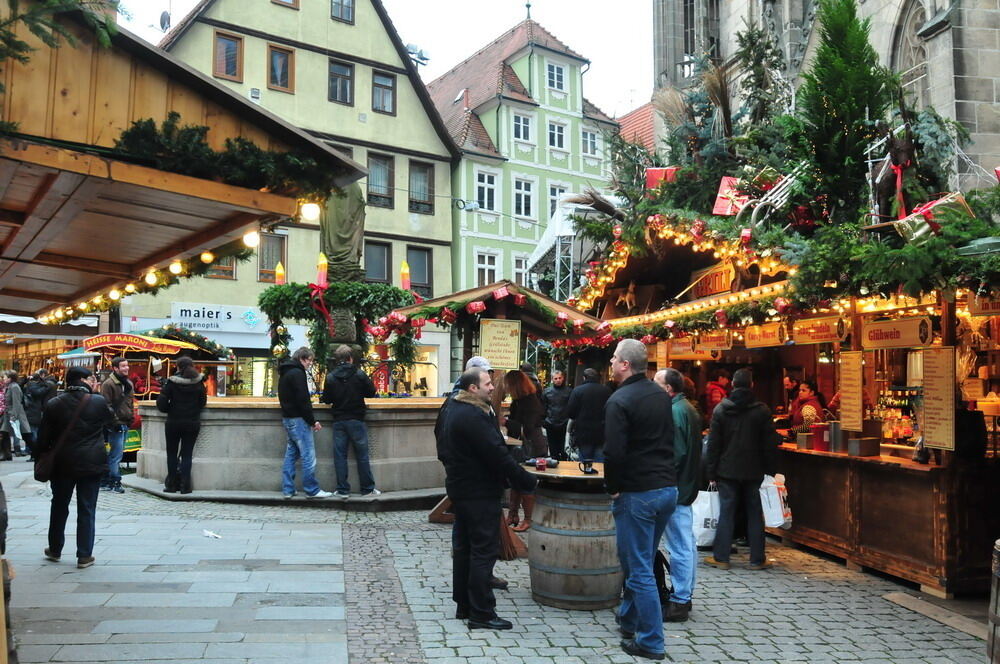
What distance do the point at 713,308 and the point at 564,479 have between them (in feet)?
16.3

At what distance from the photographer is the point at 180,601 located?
6.25 meters

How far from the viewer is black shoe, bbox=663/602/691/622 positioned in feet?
20.6

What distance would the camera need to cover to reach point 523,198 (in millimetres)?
34719

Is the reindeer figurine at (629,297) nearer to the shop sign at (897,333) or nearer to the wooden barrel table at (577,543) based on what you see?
the shop sign at (897,333)

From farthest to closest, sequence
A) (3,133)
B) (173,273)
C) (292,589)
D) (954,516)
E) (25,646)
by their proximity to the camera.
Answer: (173,273) → (954,516) → (292,589) → (25,646) → (3,133)

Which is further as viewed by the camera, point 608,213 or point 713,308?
point 608,213

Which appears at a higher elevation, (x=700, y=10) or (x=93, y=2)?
(x=700, y=10)

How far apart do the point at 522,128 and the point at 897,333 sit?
27.7 m

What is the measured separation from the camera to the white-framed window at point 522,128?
34.5 m

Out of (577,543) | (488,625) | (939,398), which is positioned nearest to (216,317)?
(577,543)

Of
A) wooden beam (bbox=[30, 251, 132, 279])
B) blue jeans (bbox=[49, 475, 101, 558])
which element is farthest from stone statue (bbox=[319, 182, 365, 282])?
blue jeans (bbox=[49, 475, 101, 558])

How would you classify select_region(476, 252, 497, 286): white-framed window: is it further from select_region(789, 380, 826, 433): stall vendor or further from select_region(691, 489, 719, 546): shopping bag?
select_region(691, 489, 719, 546): shopping bag

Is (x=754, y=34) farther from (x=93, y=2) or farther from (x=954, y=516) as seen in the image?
(x=93, y=2)

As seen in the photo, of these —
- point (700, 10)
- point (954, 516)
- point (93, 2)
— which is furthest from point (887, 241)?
point (700, 10)
